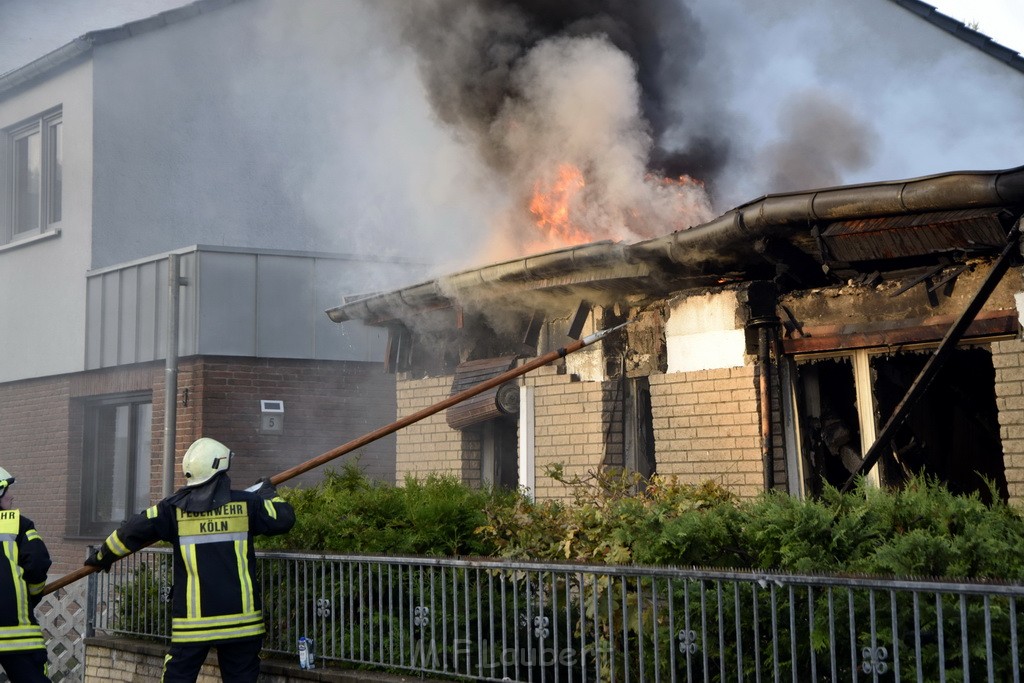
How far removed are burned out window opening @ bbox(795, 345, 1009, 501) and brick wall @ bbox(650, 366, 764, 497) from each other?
0.38 meters

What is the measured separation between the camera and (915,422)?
26.0 feet

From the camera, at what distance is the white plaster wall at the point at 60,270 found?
52.1 ft

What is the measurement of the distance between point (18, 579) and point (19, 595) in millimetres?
97

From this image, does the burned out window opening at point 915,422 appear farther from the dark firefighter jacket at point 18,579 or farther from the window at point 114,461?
the window at point 114,461

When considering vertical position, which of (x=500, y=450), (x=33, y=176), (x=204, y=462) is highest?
(x=33, y=176)

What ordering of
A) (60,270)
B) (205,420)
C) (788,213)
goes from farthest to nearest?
(60,270) → (205,420) → (788,213)

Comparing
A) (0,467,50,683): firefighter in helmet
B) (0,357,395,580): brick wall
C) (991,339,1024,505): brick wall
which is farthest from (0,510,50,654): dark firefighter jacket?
(0,357,395,580): brick wall

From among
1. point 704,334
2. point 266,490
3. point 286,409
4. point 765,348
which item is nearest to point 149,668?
point 266,490

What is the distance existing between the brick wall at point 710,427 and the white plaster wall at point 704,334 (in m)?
0.08

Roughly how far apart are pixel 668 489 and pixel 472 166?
18.6 feet

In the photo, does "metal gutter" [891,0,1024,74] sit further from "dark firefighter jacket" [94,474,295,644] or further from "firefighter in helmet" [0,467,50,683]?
"firefighter in helmet" [0,467,50,683]

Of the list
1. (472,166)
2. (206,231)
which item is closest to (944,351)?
(472,166)

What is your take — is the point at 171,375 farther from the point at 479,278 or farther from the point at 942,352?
the point at 942,352

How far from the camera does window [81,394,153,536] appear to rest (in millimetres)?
15367
